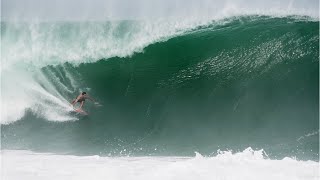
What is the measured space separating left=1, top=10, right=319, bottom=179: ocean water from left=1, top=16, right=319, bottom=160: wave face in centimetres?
3

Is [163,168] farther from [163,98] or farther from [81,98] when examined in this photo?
[81,98]

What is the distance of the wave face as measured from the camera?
9.88 meters

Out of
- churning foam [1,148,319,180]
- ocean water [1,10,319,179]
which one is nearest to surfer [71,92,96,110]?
ocean water [1,10,319,179]

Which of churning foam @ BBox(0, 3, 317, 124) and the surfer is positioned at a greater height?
churning foam @ BBox(0, 3, 317, 124)

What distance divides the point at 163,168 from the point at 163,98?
3.99 m

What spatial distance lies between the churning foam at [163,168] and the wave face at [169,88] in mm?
1122

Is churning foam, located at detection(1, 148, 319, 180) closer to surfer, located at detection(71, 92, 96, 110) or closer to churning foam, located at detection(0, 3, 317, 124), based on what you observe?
surfer, located at detection(71, 92, 96, 110)

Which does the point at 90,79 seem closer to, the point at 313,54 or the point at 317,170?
the point at 313,54

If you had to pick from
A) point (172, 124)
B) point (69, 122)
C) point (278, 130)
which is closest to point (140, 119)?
point (172, 124)

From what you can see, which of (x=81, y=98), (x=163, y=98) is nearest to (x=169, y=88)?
(x=163, y=98)

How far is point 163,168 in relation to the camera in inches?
291

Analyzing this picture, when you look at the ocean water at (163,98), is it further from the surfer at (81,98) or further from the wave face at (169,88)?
the surfer at (81,98)

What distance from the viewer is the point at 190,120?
34.3 ft

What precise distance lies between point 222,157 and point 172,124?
2.72 m
